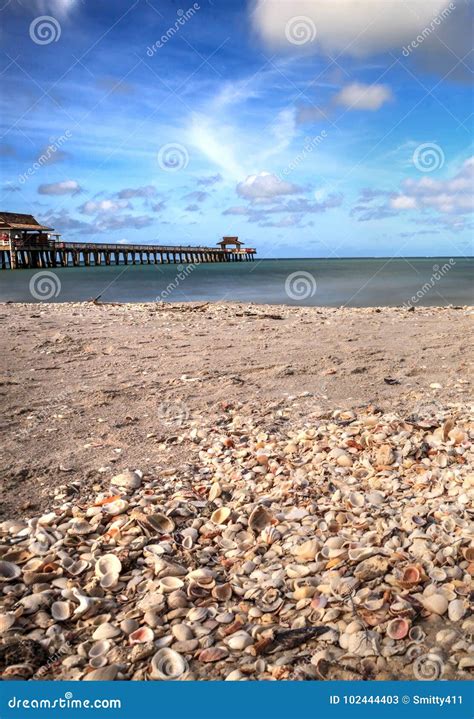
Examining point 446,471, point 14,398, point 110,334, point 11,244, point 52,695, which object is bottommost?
point 52,695

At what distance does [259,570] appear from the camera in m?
2.91

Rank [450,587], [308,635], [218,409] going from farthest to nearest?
[218,409], [450,587], [308,635]

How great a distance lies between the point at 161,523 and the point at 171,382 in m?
3.23

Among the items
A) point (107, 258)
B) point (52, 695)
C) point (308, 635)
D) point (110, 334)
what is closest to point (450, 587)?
→ point (308, 635)

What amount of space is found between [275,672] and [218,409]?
132 inches

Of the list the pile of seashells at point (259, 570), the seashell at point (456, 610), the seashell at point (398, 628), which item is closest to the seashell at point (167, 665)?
the pile of seashells at point (259, 570)

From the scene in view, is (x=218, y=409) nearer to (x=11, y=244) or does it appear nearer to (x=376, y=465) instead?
(x=376, y=465)

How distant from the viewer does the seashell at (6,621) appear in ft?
8.23

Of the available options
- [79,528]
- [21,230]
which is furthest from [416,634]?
[21,230]

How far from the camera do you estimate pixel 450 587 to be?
8.66 ft

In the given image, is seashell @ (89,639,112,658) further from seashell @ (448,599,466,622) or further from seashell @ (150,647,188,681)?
seashell @ (448,599,466,622)

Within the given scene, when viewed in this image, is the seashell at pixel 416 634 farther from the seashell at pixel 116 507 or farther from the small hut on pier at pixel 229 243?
the small hut on pier at pixel 229 243

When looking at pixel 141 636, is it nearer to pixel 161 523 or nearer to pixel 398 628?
pixel 161 523

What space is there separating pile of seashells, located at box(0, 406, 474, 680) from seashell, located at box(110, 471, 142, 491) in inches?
0.4
